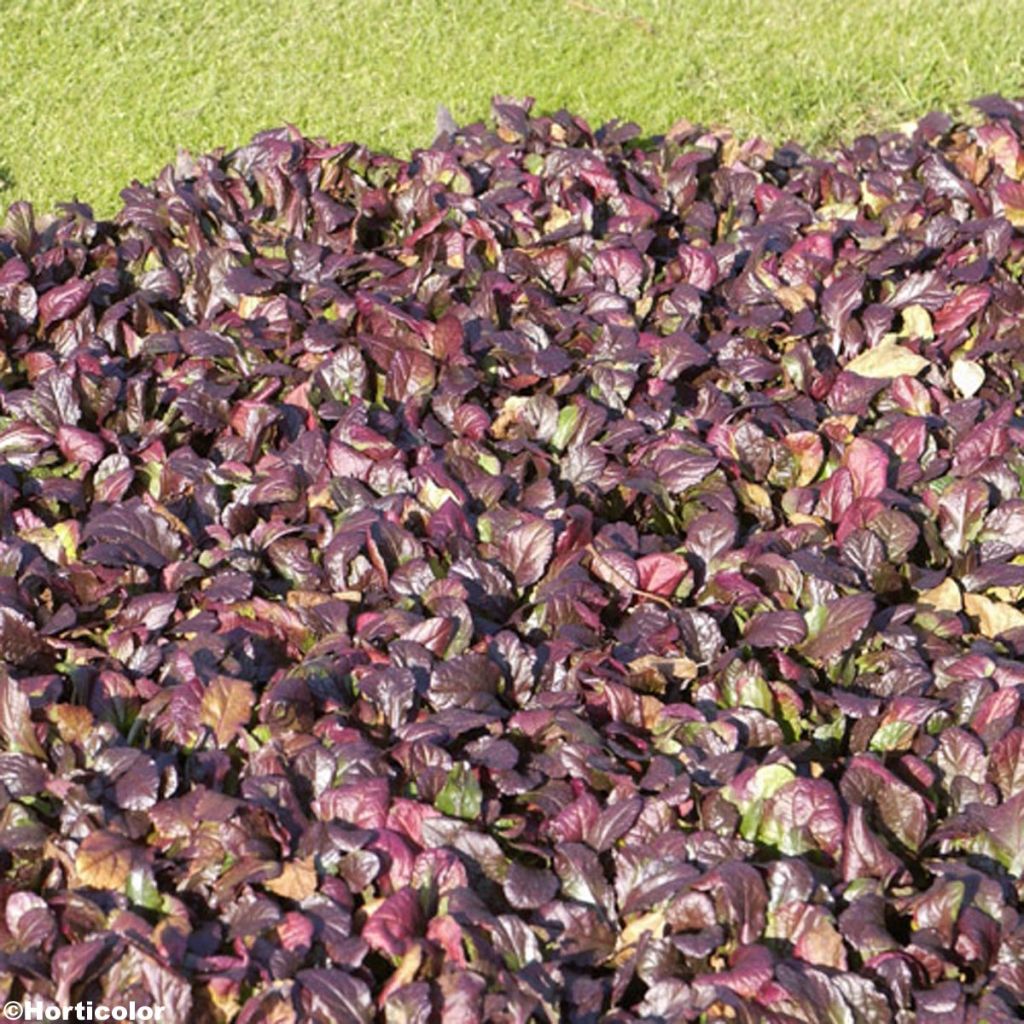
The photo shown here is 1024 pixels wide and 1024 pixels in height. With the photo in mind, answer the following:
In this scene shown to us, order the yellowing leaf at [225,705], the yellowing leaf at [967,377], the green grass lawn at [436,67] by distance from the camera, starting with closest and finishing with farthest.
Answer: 1. the yellowing leaf at [225,705]
2. the yellowing leaf at [967,377]
3. the green grass lawn at [436,67]

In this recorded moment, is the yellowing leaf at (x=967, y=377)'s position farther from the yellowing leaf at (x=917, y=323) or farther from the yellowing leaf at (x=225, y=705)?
the yellowing leaf at (x=225, y=705)

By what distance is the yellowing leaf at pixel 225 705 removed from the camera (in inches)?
112

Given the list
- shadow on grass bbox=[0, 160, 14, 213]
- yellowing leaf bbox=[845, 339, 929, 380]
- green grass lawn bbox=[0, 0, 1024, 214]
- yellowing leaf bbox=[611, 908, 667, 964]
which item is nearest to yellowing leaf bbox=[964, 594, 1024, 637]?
yellowing leaf bbox=[845, 339, 929, 380]

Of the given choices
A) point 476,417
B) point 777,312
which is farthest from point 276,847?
point 777,312

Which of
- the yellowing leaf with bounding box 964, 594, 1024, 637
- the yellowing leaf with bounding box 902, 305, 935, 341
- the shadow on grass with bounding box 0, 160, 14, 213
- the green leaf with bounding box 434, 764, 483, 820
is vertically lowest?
the yellowing leaf with bounding box 964, 594, 1024, 637

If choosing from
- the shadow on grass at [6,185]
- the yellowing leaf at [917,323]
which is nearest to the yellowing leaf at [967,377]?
the yellowing leaf at [917,323]

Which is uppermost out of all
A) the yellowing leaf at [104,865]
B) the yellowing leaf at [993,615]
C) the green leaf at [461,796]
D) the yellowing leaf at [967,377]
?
the yellowing leaf at [104,865]

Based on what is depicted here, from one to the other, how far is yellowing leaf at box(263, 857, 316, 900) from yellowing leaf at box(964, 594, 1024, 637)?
1579 millimetres

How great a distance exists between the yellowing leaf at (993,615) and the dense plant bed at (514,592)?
1 cm

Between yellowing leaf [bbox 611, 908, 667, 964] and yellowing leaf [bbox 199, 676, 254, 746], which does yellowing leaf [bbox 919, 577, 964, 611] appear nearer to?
yellowing leaf [bbox 611, 908, 667, 964]

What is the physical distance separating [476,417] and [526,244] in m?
1.01

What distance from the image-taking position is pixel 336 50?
634 centimetres

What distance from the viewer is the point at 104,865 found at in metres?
2.55

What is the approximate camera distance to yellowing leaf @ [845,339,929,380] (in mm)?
4066
